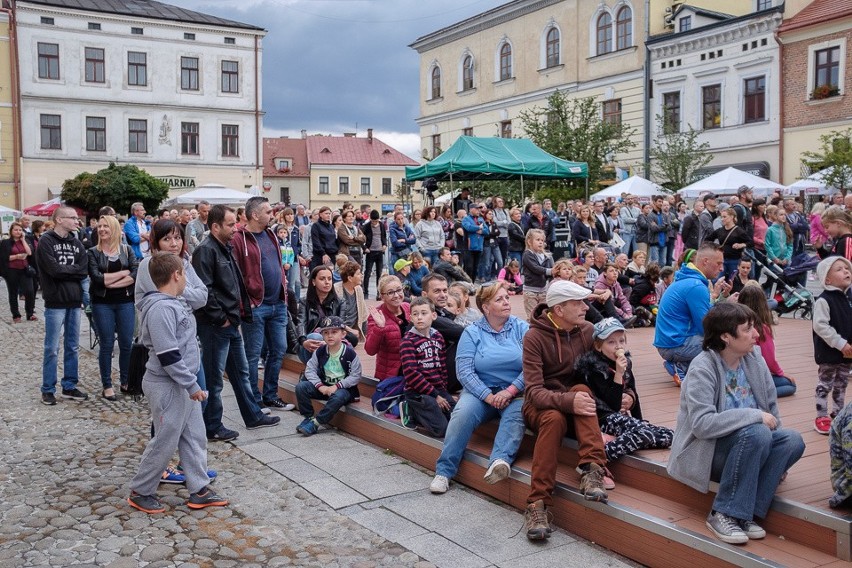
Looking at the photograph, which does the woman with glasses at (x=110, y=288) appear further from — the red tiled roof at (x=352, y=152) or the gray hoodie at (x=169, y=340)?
the red tiled roof at (x=352, y=152)

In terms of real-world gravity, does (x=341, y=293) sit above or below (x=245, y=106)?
below

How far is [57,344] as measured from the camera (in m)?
8.72

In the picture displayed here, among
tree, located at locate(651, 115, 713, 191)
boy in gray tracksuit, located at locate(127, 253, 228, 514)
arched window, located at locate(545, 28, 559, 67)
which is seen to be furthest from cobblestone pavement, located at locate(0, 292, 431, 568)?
arched window, located at locate(545, 28, 559, 67)

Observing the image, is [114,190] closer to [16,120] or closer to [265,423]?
[16,120]

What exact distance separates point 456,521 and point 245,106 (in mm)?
42933

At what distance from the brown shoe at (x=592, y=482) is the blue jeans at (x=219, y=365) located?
352cm

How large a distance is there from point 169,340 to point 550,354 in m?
2.54

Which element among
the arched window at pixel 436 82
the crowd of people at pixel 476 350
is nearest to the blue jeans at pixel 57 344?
the crowd of people at pixel 476 350

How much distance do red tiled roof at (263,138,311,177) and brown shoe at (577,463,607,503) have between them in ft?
253

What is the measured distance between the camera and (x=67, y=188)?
38.0m

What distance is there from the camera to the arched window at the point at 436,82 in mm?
49688

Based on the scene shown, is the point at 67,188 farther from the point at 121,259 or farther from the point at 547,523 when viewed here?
the point at 547,523

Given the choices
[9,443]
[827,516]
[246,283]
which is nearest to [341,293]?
[246,283]

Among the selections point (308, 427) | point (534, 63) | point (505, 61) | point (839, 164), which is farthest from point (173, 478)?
point (505, 61)
